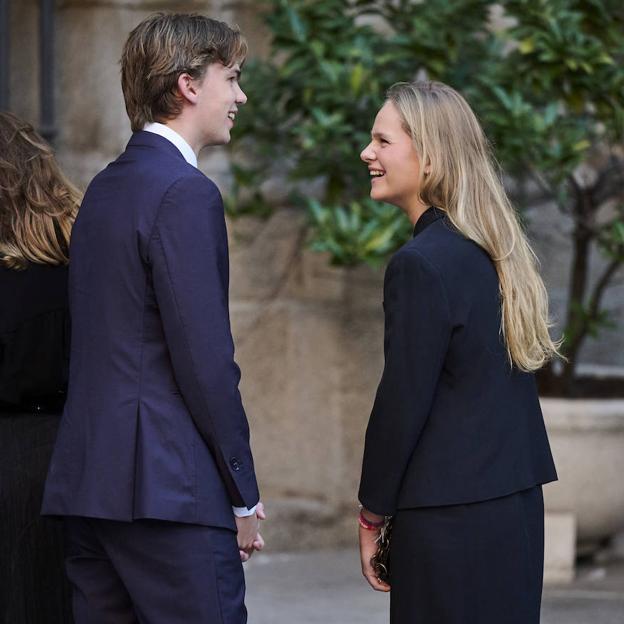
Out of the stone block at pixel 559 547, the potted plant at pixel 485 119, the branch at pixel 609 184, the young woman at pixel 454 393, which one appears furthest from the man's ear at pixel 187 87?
the branch at pixel 609 184

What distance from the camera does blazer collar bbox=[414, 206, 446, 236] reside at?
2.86m

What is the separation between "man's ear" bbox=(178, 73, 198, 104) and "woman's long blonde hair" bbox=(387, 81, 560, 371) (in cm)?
42

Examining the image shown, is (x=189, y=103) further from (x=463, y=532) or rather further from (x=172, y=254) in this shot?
(x=463, y=532)

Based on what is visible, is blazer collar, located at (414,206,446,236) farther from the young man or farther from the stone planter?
the stone planter

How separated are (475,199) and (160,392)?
29.0 inches

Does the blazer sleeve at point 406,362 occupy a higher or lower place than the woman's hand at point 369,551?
higher

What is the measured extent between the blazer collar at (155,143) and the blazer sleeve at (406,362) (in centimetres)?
47

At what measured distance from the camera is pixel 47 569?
3301mm

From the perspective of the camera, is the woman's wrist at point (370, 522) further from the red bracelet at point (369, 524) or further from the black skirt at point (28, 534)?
the black skirt at point (28, 534)

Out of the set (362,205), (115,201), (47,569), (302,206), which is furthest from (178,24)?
(302,206)

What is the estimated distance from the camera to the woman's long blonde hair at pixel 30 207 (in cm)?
318

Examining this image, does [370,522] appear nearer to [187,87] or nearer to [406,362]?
[406,362]

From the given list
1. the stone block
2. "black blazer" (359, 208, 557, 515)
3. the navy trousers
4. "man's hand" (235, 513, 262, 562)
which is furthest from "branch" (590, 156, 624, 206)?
the navy trousers

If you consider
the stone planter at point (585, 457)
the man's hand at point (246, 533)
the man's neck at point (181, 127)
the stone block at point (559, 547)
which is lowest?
the stone block at point (559, 547)
